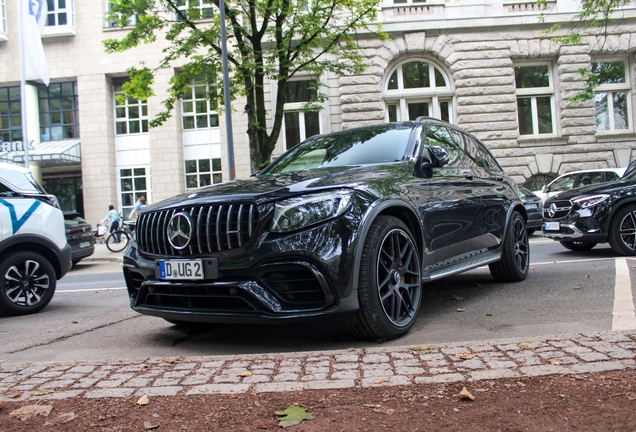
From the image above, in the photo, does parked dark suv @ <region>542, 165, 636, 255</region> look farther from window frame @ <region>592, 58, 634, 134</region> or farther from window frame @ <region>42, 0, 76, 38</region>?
window frame @ <region>42, 0, 76, 38</region>

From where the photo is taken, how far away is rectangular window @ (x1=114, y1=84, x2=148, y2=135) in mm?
25141

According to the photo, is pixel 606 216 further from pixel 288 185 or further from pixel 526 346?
pixel 288 185

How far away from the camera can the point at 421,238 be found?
14.2 feet

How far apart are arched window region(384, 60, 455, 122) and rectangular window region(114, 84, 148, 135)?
10829mm

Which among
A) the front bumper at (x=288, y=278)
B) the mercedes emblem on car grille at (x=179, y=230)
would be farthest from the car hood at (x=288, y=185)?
the front bumper at (x=288, y=278)

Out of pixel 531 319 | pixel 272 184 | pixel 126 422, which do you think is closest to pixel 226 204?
pixel 272 184

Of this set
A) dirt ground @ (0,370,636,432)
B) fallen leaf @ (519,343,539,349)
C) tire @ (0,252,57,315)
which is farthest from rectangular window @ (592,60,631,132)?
dirt ground @ (0,370,636,432)

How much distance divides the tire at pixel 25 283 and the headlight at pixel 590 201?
773 centimetres

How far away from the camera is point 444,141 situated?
5.53 meters

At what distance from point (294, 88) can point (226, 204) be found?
20278 millimetres

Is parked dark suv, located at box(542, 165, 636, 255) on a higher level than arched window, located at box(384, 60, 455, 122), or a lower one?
lower

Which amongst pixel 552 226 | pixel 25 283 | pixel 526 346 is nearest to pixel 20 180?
pixel 25 283

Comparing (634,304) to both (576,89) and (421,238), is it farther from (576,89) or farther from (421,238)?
(576,89)

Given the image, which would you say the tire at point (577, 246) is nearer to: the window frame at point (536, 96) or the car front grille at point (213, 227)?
the car front grille at point (213, 227)
